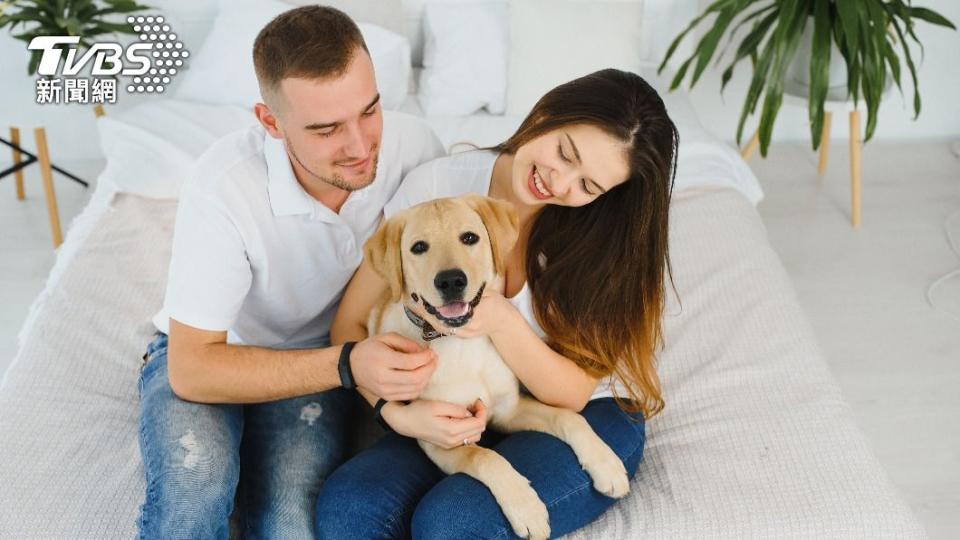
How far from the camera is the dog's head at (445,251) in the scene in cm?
133

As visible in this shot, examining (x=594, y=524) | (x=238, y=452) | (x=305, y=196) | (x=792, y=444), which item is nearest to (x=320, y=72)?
(x=305, y=196)

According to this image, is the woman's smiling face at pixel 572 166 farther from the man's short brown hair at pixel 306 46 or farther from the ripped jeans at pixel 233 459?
the ripped jeans at pixel 233 459

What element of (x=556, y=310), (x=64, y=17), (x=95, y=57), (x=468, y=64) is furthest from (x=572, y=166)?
(x=95, y=57)

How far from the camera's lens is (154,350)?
1.78 meters

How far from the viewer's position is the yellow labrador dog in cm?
135

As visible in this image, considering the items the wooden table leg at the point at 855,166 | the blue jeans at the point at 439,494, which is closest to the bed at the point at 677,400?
the blue jeans at the point at 439,494

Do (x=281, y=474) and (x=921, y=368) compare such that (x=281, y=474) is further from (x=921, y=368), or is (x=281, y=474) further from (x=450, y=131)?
(x=921, y=368)

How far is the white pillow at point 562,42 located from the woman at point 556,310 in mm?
1252

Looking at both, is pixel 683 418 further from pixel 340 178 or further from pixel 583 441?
pixel 340 178

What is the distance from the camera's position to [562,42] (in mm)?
2896

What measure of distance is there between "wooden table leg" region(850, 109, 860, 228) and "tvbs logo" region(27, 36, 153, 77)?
8.89 feet

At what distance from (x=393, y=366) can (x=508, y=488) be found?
28 cm

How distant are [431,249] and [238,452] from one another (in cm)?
59

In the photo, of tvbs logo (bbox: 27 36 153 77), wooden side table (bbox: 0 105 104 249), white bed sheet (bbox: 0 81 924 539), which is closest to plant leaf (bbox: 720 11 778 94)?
white bed sheet (bbox: 0 81 924 539)
